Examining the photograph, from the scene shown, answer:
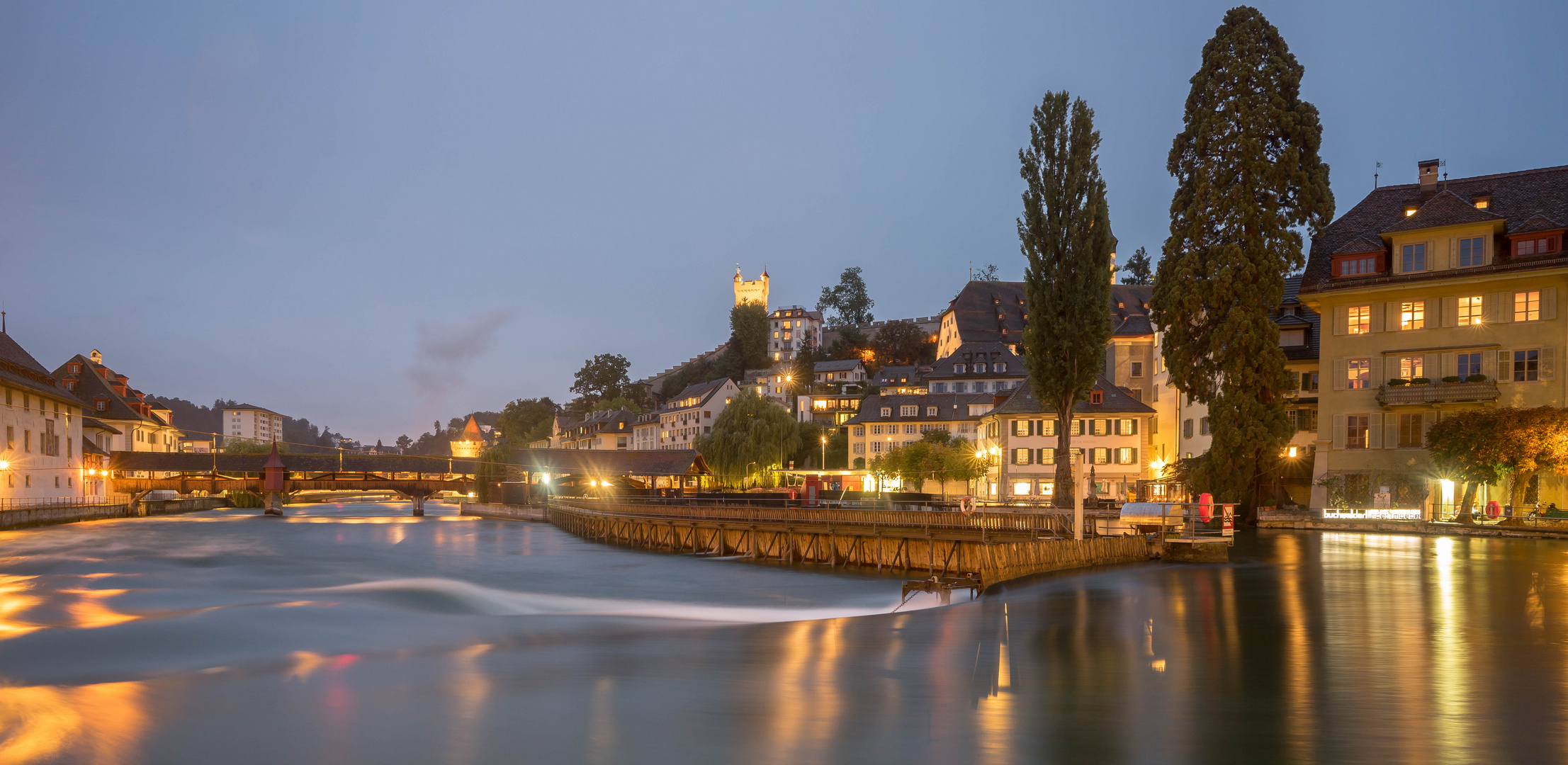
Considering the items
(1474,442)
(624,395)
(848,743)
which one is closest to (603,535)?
(1474,442)

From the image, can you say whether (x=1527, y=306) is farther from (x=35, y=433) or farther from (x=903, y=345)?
(x=903, y=345)

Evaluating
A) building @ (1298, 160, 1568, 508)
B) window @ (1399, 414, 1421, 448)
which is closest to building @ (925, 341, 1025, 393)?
building @ (1298, 160, 1568, 508)

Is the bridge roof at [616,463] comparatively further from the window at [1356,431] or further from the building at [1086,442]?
the window at [1356,431]

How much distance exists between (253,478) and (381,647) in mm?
87033

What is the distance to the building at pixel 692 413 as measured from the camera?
138250mm

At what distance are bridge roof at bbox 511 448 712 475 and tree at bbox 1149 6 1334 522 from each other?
45470 mm

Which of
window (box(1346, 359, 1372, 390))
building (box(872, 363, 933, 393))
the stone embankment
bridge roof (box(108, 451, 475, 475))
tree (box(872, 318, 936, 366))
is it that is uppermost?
tree (box(872, 318, 936, 366))

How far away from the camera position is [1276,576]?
22484mm

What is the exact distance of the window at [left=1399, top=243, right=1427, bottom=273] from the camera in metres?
43.4

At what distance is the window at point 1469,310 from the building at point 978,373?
64.0 meters

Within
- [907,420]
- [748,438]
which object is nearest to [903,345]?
[907,420]

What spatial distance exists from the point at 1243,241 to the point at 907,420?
56.6m

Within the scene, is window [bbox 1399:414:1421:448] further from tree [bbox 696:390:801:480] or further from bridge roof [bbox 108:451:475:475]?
bridge roof [bbox 108:451:475:475]

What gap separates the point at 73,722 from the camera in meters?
12.5
